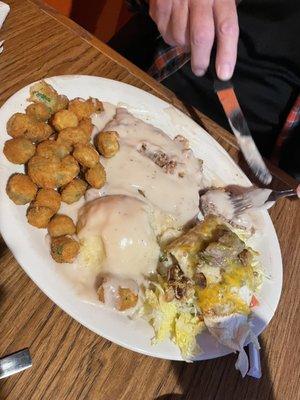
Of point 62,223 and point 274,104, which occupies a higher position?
point 62,223

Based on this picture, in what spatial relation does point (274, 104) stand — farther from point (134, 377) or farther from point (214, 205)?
point (134, 377)

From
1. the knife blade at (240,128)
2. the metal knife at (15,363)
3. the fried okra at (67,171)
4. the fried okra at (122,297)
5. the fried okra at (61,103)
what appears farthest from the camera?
the knife blade at (240,128)

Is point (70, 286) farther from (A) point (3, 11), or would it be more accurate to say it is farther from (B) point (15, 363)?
(A) point (3, 11)

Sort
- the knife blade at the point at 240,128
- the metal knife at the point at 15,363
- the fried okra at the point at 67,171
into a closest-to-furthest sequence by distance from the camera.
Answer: the metal knife at the point at 15,363 → the fried okra at the point at 67,171 → the knife blade at the point at 240,128

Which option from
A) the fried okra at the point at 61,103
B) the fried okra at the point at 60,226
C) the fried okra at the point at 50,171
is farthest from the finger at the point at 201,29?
the fried okra at the point at 60,226

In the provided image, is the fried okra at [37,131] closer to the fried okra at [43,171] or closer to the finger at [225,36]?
the fried okra at [43,171]

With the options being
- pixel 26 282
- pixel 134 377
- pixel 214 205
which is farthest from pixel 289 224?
pixel 26 282

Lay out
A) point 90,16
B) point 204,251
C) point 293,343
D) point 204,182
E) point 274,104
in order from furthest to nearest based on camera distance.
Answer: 1. point 90,16
2. point 274,104
3. point 204,182
4. point 293,343
5. point 204,251

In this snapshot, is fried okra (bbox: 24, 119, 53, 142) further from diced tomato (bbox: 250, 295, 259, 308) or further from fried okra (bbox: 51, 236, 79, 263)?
diced tomato (bbox: 250, 295, 259, 308)

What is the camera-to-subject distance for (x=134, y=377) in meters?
1.12

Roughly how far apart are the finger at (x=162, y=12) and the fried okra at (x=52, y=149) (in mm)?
519

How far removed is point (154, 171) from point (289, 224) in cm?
51

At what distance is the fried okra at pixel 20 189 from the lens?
44.4 inches

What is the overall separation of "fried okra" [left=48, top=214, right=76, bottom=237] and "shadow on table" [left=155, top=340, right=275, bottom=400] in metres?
0.41
